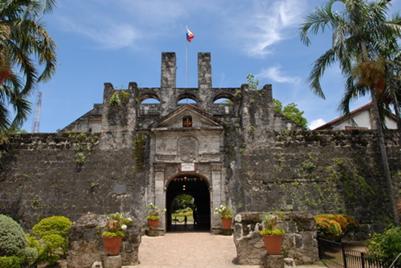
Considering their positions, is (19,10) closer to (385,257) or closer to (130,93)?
(130,93)

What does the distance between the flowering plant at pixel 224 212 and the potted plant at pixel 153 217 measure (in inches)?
102

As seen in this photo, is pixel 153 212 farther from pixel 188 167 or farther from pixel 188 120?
pixel 188 120

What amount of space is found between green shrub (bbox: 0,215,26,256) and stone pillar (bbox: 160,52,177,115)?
1109 cm

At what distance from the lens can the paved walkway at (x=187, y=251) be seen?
982cm

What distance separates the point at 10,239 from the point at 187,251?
5.22 metres

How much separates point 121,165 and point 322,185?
943 centimetres

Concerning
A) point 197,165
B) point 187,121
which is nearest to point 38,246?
point 197,165

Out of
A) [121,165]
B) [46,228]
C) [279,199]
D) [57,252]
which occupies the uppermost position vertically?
[121,165]

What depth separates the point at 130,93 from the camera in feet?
58.1

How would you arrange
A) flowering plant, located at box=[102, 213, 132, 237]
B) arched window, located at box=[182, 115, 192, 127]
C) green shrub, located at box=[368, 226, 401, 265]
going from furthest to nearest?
1. arched window, located at box=[182, 115, 192, 127]
2. flowering plant, located at box=[102, 213, 132, 237]
3. green shrub, located at box=[368, 226, 401, 265]

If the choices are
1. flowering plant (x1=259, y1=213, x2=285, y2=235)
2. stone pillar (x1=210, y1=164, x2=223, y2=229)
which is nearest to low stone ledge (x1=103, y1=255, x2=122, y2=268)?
flowering plant (x1=259, y1=213, x2=285, y2=235)

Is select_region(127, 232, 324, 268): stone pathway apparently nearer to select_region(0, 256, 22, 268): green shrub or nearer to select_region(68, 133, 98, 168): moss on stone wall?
select_region(0, 256, 22, 268): green shrub

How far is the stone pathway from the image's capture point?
9773mm

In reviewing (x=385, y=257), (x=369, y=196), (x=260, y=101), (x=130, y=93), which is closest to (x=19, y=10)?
(x=130, y=93)
